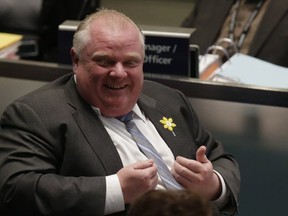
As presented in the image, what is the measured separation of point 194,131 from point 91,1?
207cm

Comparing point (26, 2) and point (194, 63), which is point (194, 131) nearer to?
point (194, 63)

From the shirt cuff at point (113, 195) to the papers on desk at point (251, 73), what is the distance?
83cm

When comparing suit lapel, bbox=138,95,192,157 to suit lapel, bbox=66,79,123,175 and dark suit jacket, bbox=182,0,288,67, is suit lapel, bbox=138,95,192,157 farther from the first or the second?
dark suit jacket, bbox=182,0,288,67

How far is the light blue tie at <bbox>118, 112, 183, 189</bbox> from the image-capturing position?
162 cm

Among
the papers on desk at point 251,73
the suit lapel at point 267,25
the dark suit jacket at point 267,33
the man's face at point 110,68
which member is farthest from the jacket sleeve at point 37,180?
the suit lapel at point 267,25

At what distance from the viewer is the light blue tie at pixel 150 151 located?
162 cm

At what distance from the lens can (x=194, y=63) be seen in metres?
2.10

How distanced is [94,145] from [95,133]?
0.04m

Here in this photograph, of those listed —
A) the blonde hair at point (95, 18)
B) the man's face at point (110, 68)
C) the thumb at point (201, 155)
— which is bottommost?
the thumb at point (201, 155)

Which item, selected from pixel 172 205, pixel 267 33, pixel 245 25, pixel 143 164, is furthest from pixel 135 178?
pixel 245 25

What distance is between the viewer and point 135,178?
1.47 meters

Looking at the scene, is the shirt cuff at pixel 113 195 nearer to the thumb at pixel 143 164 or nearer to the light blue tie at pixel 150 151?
the thumb at pixel 143 164

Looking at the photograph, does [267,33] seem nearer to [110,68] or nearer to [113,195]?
[110,68]

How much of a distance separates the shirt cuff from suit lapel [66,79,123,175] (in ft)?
0.26
